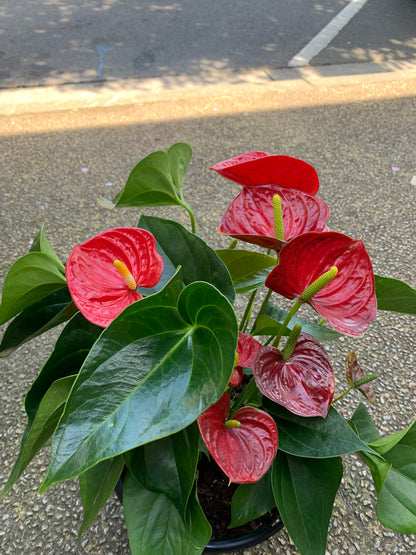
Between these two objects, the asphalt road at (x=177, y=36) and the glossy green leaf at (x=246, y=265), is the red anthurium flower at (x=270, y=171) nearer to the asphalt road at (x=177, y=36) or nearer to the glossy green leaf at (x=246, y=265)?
the glossy green leaf at (x=246, y=265)

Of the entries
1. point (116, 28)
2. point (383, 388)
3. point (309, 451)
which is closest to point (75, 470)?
point (309, 451)

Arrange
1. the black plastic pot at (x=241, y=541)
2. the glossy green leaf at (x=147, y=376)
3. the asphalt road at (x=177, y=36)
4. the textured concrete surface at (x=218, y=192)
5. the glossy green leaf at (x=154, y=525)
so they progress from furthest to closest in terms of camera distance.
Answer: the asphalt road at (x=177, y=36)
the textured concrete surface at (x=218, y=192)
the black plastic pot at (x=241, y=541)
the glossy green leaf at (x=154, y=525)
the glossy green leaf at (x=147, y=376)

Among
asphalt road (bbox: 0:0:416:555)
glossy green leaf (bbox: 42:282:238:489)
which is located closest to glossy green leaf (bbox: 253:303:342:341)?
glossy green leaf (bbox: 42:282:238:489)

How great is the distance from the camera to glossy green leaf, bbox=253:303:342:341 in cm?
69

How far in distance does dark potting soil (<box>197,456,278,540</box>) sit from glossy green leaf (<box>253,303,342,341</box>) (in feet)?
0.79

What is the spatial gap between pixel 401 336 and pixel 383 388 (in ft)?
0.64

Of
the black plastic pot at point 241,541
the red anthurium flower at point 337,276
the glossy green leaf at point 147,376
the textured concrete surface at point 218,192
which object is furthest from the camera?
the textured concrete surface at point 218,192

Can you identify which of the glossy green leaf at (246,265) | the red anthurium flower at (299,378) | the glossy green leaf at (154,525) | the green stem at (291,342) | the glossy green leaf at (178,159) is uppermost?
the glossy green leaf at (178,159)

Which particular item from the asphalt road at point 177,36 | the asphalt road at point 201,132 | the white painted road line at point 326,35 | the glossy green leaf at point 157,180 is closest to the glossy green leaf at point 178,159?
the glossy green leaf at point 157,180

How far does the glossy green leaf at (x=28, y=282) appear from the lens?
548mm

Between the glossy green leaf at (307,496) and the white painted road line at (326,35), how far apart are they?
2.76 m

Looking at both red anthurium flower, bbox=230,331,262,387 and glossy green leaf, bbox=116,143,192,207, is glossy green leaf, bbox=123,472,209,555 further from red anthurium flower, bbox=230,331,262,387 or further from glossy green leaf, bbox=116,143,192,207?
glossy green leaf, bbox=116,143,192,207

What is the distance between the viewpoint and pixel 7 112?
2402mm

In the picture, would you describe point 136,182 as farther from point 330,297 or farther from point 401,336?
point 401,336
